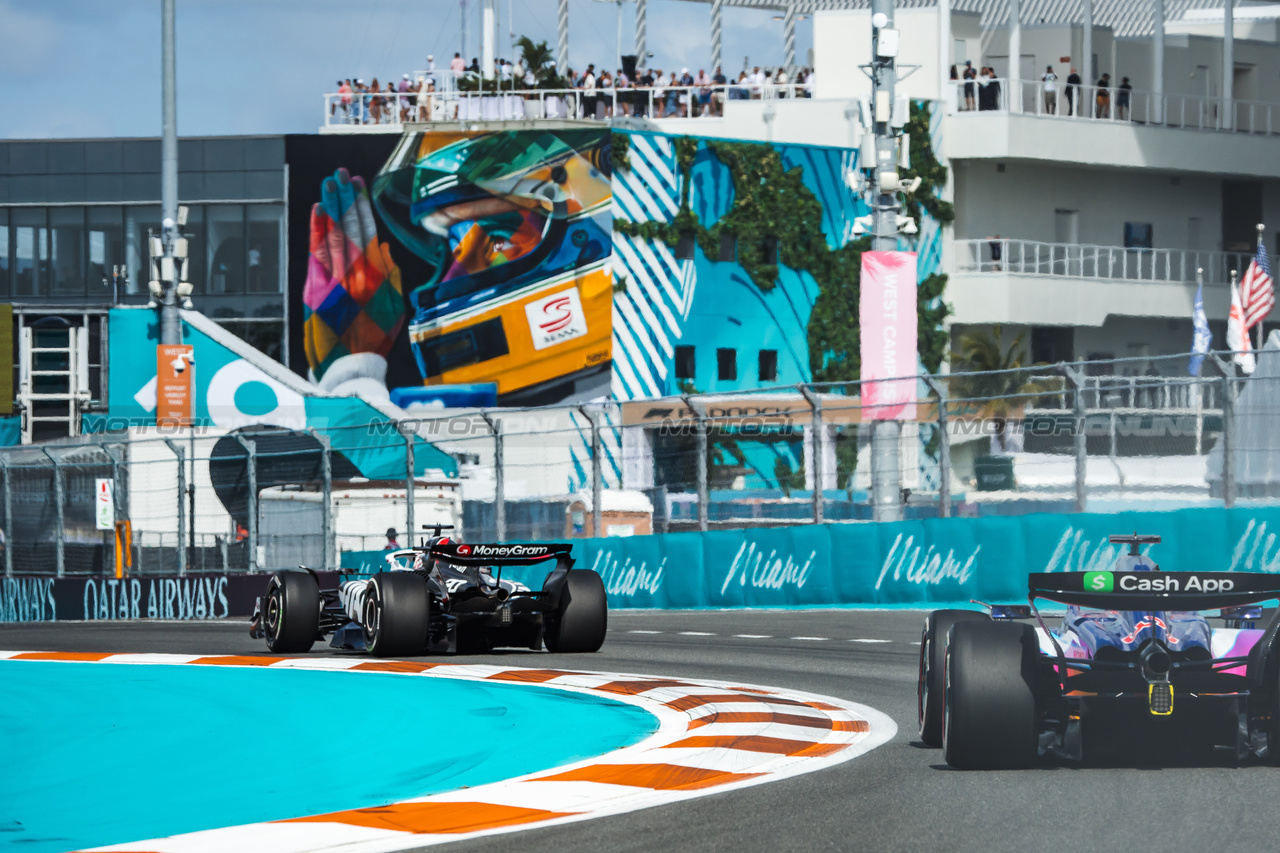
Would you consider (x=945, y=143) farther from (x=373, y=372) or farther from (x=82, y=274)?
(x=82, y=274)

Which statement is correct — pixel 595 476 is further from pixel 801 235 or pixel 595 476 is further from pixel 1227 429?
pixel 801 235

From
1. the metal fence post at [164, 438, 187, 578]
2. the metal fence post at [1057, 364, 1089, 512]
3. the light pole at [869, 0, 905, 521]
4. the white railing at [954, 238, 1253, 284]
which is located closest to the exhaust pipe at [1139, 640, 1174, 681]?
the metal fence post at [1057, 364, 1089, 512]

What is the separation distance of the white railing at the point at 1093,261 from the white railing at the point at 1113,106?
3529 millimetres

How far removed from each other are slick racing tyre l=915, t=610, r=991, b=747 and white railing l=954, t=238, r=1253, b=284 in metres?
38.8

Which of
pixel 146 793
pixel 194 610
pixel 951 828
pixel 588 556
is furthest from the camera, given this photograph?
pixel 194 610

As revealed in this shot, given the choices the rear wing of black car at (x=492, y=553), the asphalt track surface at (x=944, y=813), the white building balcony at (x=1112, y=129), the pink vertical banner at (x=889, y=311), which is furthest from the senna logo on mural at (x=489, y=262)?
the asphalt track surface at (x=944, y=813)

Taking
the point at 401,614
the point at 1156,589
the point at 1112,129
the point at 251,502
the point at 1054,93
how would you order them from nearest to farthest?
the point at 1156,589 → the point at 401,614 → the point at 251,502 → the point at 1112,129 → the point at 1054,93

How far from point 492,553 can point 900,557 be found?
7366 mm

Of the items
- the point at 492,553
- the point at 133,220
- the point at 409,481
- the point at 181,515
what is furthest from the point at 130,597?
the point at 133,220

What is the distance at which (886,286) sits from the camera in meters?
23.3

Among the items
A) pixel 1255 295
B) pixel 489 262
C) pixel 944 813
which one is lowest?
pixel 944 813

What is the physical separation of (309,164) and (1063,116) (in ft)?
66.0

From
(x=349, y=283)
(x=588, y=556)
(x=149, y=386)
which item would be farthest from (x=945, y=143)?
(x=588, y=556)

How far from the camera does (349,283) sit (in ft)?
144
